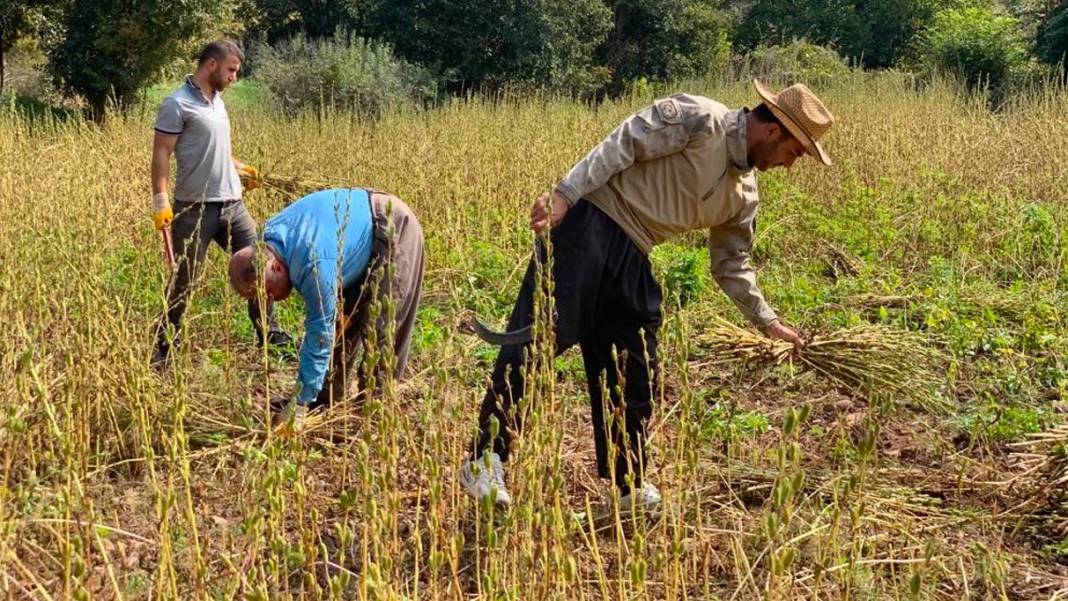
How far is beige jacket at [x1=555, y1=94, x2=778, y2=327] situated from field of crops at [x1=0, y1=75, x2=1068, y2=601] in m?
0.52

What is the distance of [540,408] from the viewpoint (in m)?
1.67

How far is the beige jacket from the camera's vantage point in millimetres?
2771

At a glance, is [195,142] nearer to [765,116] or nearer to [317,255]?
[317,255]

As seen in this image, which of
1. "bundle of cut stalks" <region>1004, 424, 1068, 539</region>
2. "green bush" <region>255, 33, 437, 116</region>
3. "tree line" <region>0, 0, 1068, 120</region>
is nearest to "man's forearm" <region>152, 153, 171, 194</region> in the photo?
"bundle of cut stalks" <region>1004, 424, 1068, 539</region>

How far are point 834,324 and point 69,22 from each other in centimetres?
1456

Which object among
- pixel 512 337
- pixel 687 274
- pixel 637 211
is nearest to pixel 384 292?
pixel 512 337

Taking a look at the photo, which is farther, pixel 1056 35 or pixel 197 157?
pixel 1056 35

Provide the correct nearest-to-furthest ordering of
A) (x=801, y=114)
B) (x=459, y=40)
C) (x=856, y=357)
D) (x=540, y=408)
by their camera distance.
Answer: (x=540, y=408) → (x=801, y=114) → (x=856, y=357) → (x=459, y=40)

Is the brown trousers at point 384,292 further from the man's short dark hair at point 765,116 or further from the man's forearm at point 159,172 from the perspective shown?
the man's forearm at point 159,172

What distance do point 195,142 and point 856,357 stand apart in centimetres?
324

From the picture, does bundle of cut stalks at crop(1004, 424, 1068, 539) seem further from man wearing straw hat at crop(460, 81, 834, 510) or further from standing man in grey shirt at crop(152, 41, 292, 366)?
standing man in grey shirt at crop(152, 41, 292, 366)

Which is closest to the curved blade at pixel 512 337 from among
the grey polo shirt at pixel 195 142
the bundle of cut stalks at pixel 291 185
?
the grey polo shirt at pixel 195 142

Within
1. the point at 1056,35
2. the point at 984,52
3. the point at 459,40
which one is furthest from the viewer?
the point at 984,52

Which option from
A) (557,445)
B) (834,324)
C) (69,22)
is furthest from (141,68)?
(557,445)
